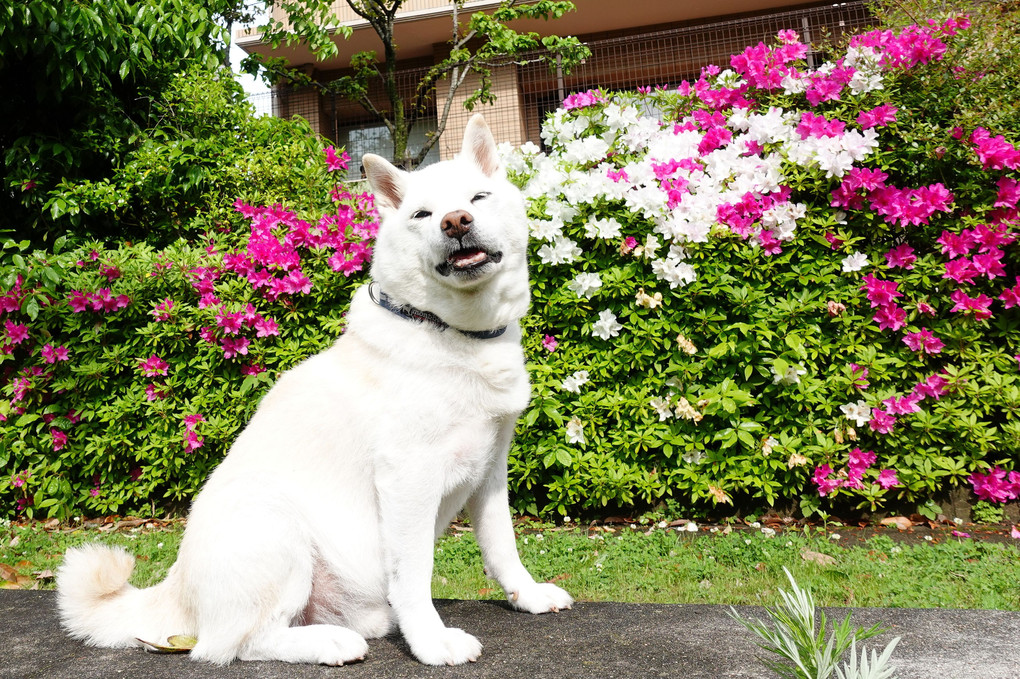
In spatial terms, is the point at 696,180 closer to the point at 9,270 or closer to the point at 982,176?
the point at 982,176

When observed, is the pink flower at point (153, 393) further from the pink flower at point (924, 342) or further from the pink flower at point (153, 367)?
the pink flower at point (924, 342)

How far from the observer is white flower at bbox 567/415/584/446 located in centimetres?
423

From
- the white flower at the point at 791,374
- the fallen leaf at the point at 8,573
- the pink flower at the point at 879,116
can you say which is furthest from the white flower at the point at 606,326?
the fallen leaf at the point at 8,573

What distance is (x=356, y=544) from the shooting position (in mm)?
2035

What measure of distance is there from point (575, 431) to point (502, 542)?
1.99 meters

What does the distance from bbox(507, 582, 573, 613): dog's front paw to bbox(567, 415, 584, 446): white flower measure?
1882 mm

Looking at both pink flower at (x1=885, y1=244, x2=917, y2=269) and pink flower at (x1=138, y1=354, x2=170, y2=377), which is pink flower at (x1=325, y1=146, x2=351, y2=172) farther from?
pink flower at (x1=885, y1=244, x2=917, y2=269)

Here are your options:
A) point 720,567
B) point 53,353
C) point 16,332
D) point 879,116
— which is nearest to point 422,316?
point 720,567

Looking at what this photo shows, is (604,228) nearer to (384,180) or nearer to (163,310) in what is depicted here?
(384,180)

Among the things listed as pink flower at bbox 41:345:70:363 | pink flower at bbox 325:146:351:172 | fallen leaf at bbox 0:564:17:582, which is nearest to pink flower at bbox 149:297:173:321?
pink flower at bbox 41:345:70:363

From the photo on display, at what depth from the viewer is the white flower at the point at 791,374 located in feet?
13.1

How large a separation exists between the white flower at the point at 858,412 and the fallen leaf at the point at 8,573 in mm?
5040

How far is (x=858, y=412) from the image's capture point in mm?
3975

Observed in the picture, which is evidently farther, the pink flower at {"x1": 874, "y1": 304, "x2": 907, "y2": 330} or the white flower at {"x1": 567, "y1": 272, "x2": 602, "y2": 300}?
the white flower at {"x1": 567, "y1": 272, "x2": 602, "y2": 300}
